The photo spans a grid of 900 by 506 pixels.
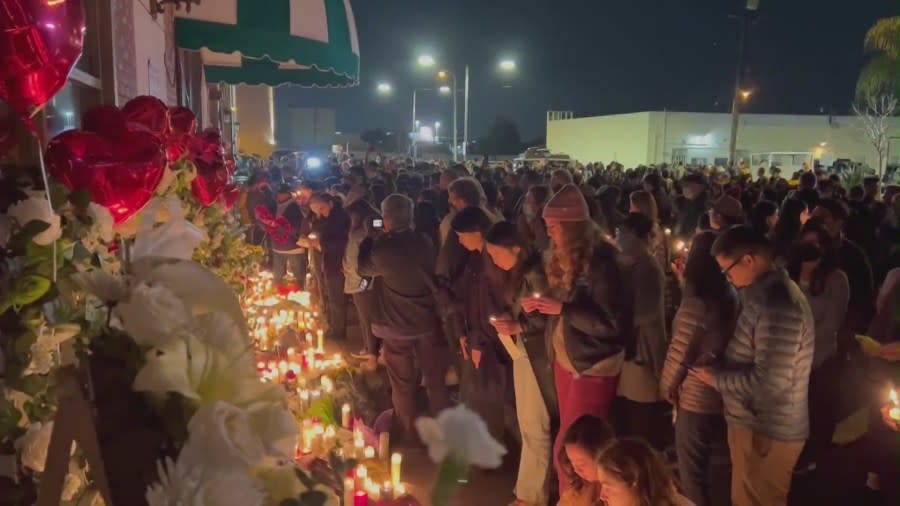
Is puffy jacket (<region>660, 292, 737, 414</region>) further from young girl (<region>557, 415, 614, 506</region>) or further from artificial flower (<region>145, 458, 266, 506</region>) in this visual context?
artificial flower (<region>145, 458, 266, 506</region>)

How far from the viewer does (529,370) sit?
507 centimetres

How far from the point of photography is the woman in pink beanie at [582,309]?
4527mm

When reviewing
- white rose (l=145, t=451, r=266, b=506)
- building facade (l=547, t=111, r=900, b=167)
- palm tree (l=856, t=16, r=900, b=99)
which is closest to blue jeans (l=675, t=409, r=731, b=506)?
white rose (l=145, t=451, r=266, b=506)

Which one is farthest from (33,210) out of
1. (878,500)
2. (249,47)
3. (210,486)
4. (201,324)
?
(878,500)

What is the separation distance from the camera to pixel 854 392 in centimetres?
672

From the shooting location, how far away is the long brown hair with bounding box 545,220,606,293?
4.66 meters

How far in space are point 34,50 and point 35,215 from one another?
1.03 feet

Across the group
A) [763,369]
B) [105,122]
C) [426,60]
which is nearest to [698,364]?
[763,369]

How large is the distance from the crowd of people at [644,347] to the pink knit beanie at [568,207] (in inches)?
0.4

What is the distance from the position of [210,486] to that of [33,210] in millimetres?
697

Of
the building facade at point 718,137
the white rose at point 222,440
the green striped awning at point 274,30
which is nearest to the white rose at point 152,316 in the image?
the white rose at point 222,440

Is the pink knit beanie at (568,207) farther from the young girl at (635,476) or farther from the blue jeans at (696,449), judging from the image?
the young girl at (635,476)

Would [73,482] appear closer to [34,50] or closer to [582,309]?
[34,50]

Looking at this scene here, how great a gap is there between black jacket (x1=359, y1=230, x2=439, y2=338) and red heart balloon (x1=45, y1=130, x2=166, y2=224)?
4.00 m
